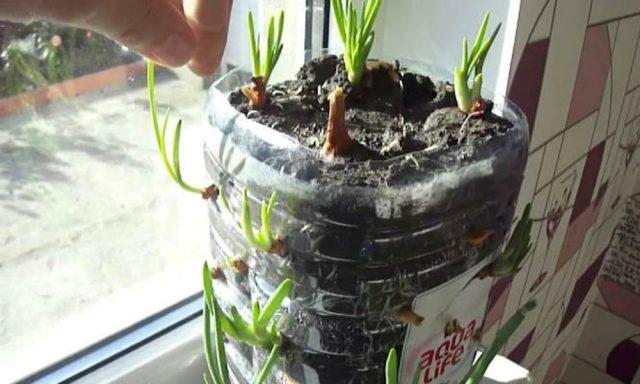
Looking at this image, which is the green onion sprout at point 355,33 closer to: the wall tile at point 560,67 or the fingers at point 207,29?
the fingers at point 207,29

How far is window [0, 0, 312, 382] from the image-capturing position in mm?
428

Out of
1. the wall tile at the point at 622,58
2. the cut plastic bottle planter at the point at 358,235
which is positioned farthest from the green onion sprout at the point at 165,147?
the wall tile at the point at 622,58

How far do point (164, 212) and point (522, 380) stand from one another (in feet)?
1.09

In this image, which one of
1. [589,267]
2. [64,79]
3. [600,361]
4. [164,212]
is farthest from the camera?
[600,361]

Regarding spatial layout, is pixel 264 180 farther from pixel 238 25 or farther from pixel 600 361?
pixel 600 361

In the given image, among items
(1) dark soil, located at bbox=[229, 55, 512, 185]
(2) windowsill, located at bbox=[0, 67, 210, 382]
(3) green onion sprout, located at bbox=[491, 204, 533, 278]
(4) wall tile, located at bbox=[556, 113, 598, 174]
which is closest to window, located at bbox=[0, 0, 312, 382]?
(2) windowsill, located at bbox=[0, 67, 210, 382]

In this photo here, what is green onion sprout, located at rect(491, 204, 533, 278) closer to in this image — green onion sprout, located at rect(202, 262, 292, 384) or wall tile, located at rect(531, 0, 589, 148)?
green onion sprout, located at rect(202, 262, 292, 384)

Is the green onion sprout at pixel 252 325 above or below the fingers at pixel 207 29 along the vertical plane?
below

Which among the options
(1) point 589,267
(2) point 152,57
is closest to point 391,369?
(2) point 152,57

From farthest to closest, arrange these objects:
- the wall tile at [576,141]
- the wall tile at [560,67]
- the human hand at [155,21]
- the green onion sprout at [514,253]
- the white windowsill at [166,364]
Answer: the wall tile at [576,141], the wall tile at [560,67], the white windowsill at [166,364], the green onion sprout at [514,253], the human hand at [155,21]

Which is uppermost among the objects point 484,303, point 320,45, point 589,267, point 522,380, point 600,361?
point 320,45

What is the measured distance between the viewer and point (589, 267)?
102 centimetres

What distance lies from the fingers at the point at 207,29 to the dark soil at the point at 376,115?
3 centimetres

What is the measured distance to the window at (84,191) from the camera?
428 mm
